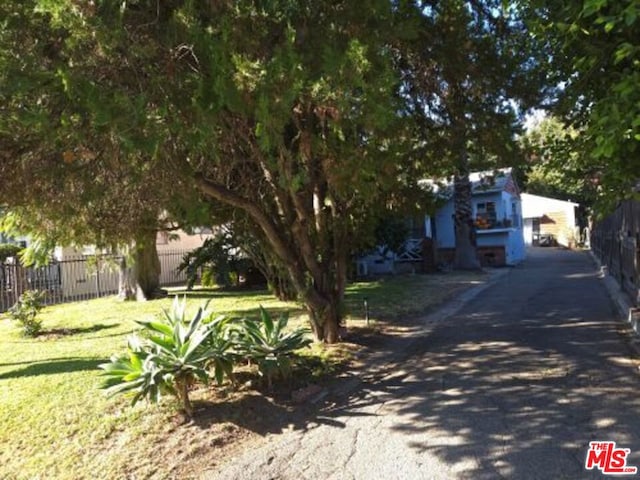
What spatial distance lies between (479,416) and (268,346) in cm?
247

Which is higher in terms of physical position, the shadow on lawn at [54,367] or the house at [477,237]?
the house at [477,237]

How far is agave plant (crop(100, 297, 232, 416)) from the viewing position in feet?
18.6

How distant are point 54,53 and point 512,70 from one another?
6.76 m

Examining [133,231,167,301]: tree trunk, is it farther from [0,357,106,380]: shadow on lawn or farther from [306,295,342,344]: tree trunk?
[306,295,342,344]: tree trunk

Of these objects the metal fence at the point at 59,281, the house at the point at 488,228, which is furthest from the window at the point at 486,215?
the metal fence at the point at 59,281

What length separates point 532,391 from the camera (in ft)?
21.2

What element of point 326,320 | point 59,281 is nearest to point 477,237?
point 59,281

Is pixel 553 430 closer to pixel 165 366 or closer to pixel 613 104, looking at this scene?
pixel 613 104

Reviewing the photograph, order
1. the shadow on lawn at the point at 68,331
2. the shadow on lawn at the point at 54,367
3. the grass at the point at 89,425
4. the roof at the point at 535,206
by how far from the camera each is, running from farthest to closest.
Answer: the roof at the point at 535,206, the shadow on lawn at the point at 68,331, the shadow on lawn at the point at 54,367, the grass at the point at 89,425

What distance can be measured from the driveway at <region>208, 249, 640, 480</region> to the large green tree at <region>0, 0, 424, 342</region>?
98.3 inches

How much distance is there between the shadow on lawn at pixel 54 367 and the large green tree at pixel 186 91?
7.02ft

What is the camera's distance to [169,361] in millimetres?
5770

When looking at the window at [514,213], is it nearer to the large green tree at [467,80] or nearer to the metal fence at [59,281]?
the metal fence at [59,281]

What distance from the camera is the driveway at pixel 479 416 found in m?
4.73
